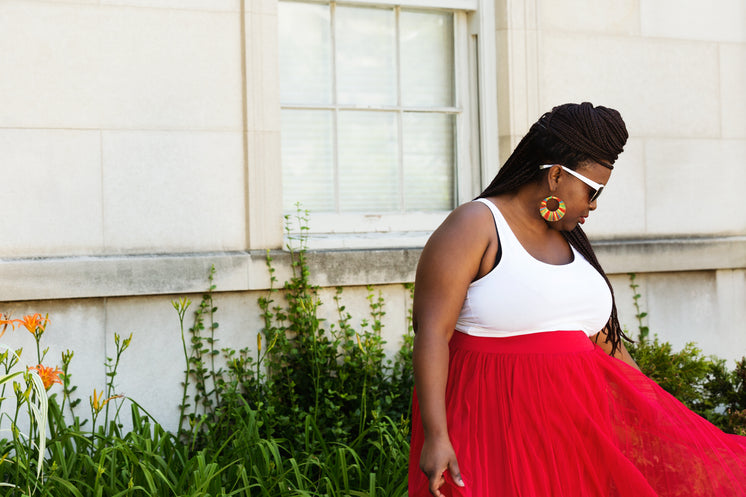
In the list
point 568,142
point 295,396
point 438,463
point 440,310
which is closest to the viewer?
point 438,463

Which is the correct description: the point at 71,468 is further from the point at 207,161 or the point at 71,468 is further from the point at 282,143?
the point at 282,143

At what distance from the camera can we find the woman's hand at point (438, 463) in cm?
198

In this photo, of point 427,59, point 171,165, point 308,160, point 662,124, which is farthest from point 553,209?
point 662,124

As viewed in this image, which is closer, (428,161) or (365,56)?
(365,56)

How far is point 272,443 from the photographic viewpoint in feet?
11.5

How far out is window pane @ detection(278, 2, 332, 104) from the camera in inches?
191

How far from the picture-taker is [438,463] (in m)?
1.99

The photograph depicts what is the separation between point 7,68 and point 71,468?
2.05 meters

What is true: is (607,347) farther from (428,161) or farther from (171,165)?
(428,161)

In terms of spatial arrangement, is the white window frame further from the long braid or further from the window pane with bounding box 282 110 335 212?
the long braid

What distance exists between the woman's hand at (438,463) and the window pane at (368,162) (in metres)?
3.08

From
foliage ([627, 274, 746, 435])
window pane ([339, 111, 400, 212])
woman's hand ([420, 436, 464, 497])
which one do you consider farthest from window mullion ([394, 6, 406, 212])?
woman's hand ([420, 436, 464, 497])

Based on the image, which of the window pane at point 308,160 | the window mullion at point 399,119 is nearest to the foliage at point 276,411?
the window pane at point 308,160

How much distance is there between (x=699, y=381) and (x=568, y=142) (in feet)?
10.1
